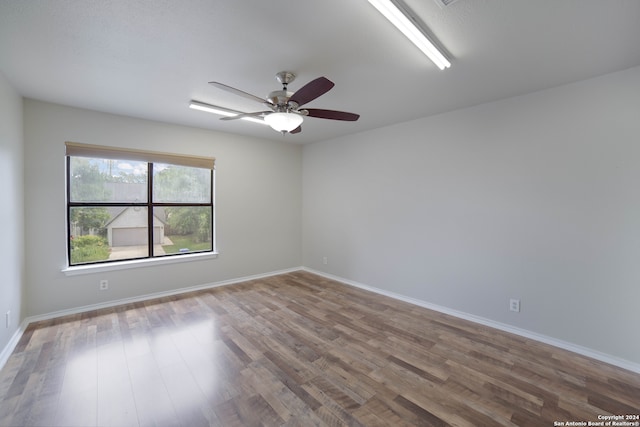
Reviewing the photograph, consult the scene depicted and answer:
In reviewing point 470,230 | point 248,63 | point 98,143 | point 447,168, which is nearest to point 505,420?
point 470,230

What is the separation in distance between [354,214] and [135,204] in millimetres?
3306

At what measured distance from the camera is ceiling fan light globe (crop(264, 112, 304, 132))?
2184 millimetres

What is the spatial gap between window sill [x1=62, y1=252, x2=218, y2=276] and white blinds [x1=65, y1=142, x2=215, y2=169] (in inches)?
55.3

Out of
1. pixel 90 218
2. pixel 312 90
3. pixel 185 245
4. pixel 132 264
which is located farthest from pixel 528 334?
pixel 90 218

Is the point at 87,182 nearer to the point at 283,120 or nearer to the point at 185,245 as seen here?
the point at 185,245

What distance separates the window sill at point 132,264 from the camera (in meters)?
3.29

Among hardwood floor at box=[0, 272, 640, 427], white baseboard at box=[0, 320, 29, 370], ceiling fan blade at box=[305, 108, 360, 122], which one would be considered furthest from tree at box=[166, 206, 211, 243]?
ceiling fan blade at box=[305, 108, 360, 122]

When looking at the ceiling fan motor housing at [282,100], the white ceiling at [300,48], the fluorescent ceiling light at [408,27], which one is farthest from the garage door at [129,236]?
the fluorescent ceiling light at [408,27]

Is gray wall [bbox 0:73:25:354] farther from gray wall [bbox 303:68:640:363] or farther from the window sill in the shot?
gray wall [bbox 303:68:640:363]

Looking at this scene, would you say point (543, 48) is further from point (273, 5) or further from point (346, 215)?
point (346, 215)

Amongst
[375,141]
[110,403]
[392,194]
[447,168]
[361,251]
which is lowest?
[110,403]

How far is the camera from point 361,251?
4426mm

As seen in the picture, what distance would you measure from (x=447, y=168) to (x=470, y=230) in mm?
831

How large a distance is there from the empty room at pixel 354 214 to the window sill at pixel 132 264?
36mm
